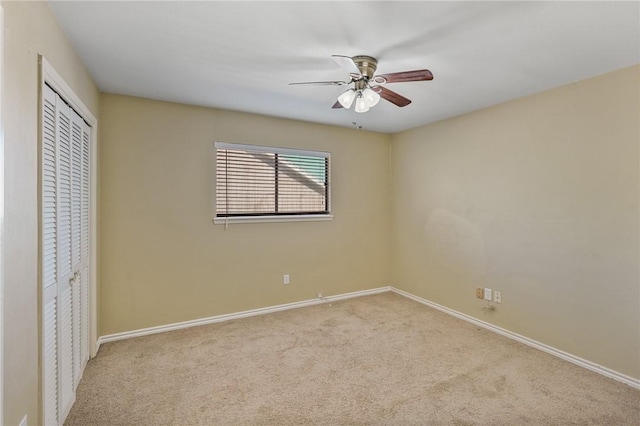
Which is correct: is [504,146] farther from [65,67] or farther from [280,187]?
[65,67]

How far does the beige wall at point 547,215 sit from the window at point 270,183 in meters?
1.41

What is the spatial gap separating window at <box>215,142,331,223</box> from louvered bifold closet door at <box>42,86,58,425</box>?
1.75 meters

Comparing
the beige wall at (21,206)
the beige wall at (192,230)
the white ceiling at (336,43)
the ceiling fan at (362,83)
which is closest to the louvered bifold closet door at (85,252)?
the beige wall at (192,230)

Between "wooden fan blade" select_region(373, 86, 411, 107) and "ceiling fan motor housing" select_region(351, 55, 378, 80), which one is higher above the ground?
"ceiling fan motor housing" select_region(351, 55, 378, 80)

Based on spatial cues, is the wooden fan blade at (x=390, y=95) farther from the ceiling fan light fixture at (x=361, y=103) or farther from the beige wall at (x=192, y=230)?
the beige wall at (x=192, y=230)

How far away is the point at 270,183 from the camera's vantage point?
378 centimetres

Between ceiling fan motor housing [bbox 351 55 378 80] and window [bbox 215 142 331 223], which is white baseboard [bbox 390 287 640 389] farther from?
ceiling fan motor housing [bbox 351 55 378 80]

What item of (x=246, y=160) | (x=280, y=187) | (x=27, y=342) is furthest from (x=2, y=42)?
(x=280, y=187)

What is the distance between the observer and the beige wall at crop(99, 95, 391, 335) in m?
2.97

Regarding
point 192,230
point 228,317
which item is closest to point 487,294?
point 228,317

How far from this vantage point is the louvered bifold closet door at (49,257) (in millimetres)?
1549

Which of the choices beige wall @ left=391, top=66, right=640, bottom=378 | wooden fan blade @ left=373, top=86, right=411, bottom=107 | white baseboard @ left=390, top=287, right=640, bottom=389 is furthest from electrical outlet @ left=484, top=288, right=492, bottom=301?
wooden fan blade @ left=373, top=86, right=411, bottom=107

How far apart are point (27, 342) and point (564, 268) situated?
3.63 m

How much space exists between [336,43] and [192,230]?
2336 mm
